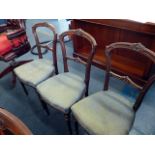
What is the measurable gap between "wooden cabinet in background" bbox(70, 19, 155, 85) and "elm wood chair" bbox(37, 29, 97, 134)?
55 cm

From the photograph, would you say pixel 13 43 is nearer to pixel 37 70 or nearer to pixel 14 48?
pixel 14 48

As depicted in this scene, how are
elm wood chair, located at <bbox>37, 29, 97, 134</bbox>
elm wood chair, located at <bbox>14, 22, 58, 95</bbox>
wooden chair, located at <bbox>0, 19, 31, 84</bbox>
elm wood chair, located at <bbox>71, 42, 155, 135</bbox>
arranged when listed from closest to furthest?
elm wood chair, located at <bbox>71, 42, 155, 135</bbox>
elm wood chair, located at <bbox>37, 29, 97, 134</bbox>
elm wood chair, located at <bbox>14, 22, 58, 95</bbox>
wooden chair, located at <bbox>0, 19, 31, 84</bbox>

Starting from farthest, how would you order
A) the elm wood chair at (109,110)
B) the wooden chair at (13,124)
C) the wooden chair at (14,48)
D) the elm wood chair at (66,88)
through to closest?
the wooden chair at (14,48)
the elm wood chair at (66,88)
the elm wood chair at (109,110)
the wooden chair at (13,124)

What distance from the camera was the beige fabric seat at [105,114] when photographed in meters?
1.05

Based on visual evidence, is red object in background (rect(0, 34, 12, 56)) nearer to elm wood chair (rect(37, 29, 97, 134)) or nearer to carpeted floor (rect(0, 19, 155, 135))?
carpeted floor (rect(0, 19, 155, 135))

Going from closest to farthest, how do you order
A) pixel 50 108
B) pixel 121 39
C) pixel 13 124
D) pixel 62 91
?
pixel 13 124 → pixel 62 91 → pixel 50 108 → pixel 121 39

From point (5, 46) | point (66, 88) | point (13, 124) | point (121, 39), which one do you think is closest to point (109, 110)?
point (66, 88)

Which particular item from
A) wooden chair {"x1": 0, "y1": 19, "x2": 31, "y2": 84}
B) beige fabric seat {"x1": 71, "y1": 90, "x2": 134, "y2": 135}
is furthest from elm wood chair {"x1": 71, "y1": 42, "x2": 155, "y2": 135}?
wooden chair {"x1": 0, "y1": 19, "x2": 31, "y2": 84}

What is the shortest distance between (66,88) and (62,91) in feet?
0.16

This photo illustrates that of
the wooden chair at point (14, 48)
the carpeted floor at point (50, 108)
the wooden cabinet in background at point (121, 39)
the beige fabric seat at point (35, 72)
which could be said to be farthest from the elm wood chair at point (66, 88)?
the wooden chair at point (14, 48)

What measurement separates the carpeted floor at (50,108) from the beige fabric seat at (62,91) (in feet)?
1.27

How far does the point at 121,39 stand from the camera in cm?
204

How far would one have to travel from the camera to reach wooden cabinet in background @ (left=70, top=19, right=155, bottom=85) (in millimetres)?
1624

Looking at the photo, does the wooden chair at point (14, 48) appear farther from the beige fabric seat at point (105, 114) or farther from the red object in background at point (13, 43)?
the beige fabric seat at point (105, 114)
